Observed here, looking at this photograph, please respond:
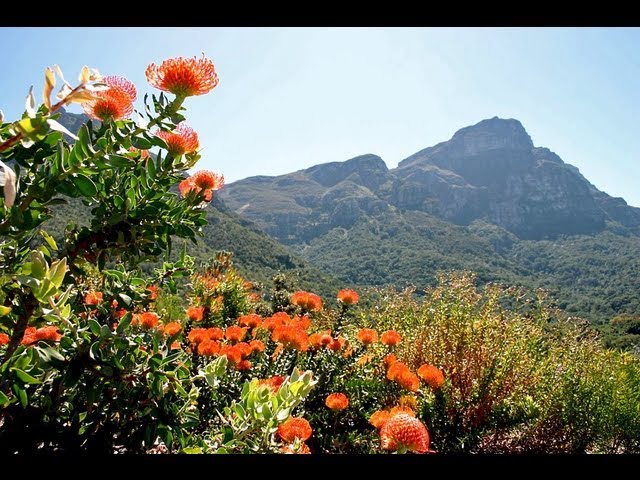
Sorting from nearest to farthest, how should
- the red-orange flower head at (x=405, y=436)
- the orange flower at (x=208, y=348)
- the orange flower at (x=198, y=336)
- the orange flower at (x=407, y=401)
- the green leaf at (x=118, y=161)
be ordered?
the green leaf at (x=118, y=161) < the red-orange flower head at (x=405, y=436) < the orange flower at (x=208, y=348) < the orange flower at (x=407, y=401) < the orange flower at (x=198, y=336)

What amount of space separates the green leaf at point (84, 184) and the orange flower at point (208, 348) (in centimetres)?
161

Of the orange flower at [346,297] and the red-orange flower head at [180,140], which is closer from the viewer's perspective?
the red-orange flower head at [180,140]

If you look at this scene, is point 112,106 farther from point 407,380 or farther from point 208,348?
point 407,380

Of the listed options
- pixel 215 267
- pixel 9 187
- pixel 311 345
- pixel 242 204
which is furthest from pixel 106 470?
pixel 242 204

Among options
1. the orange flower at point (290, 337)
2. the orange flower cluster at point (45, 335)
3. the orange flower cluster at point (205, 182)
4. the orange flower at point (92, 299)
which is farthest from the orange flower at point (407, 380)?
the orange flower cluster at point (45, 335)

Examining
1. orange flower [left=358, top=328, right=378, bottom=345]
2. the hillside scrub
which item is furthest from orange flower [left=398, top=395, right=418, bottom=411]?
orange flower [left=358, top=328, right=378, bottom=345]

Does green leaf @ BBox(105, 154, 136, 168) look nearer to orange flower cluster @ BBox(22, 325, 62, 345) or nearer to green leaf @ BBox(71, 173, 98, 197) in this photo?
green leaf @ BBox(71, 173, 98, 197)

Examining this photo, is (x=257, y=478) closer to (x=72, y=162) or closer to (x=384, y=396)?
(x=72, y=162)

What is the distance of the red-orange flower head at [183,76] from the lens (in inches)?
52.1

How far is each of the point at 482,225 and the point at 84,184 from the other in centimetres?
17815

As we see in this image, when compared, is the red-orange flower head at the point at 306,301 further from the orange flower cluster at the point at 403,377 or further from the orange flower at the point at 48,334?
the orange flower at the point at 48,334

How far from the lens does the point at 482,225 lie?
545 feet

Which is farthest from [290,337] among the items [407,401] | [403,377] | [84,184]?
[84,184]

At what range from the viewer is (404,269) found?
107 meters
